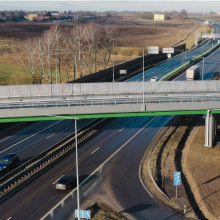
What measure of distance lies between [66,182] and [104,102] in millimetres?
11486

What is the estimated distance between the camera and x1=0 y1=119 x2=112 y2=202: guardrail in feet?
106

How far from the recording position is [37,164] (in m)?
36.3

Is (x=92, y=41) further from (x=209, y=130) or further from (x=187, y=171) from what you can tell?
(x=187, y=171)

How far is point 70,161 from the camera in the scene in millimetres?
38938

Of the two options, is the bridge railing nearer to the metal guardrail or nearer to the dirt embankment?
the dirt embankment

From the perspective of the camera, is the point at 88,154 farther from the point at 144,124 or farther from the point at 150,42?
the point at 150,42

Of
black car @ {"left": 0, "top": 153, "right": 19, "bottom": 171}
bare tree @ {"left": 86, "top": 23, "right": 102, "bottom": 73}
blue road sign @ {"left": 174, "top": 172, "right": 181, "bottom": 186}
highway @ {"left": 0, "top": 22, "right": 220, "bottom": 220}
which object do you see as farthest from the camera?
bare tree @ {"left": 86, "top": 23, "right": 102, "bottom": 73}

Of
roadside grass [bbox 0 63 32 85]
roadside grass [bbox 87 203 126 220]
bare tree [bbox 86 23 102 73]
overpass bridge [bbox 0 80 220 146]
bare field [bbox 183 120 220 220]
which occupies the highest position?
A: bare tree [bbox 86 23 102 73]

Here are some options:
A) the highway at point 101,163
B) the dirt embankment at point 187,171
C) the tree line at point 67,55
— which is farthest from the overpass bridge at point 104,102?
the tree line at point 67,55

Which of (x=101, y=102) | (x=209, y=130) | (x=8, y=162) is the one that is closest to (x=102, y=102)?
(x=101, y=102)

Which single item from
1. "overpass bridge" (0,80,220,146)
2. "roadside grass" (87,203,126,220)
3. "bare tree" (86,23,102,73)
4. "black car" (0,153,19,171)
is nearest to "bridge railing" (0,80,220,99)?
"overpass bridge" (0,80,220,146)

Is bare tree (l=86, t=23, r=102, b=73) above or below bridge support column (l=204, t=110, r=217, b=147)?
above

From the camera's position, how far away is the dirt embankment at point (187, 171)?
98.9 ft

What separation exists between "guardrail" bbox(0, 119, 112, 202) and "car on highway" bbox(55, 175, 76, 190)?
3.25 m
